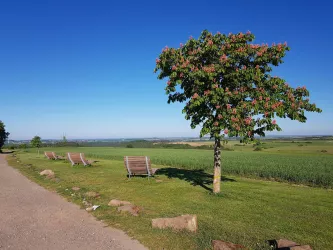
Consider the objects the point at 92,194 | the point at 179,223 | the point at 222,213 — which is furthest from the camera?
the point at 92,194

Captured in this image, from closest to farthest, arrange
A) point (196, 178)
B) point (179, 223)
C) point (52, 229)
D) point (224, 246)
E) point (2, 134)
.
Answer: point (224, 246), point (179, 223), point (52, 229), point (196, 178), point (2, 134)

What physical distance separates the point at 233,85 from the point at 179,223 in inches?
216

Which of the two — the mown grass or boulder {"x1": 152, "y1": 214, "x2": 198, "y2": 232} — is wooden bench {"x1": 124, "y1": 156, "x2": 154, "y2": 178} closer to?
the mown grass

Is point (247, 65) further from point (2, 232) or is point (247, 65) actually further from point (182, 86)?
point (2, 232)

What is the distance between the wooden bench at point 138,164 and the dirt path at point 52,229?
15.5 ft

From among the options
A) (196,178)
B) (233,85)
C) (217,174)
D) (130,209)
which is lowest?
(196,178)

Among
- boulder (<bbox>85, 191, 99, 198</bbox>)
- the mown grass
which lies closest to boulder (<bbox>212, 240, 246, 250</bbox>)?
the mown grass

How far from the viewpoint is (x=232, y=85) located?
9328 millimetres

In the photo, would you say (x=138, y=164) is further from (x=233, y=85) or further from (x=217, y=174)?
(x=233, y=85)

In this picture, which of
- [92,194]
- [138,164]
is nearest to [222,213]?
[92,194]

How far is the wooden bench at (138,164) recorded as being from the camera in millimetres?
13328

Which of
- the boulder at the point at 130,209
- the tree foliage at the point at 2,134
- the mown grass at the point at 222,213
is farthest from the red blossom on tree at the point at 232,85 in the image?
the tree foliage at the point at 2,134

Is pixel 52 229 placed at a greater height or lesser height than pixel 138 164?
lesser

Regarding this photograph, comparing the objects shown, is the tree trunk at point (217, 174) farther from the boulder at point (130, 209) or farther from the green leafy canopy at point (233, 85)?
the boulder at point (130, 209)
